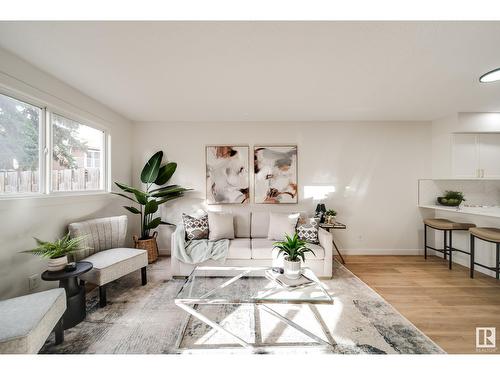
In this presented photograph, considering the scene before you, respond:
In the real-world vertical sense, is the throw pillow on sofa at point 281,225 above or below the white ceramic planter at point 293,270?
above

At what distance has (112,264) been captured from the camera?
83.6 inches

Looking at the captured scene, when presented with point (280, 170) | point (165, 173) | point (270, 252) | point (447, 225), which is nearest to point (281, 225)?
point (270, 252)

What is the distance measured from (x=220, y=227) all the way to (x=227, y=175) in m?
1.04

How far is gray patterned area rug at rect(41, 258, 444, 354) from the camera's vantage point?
1555mm

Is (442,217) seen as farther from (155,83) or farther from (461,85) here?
(155,83)

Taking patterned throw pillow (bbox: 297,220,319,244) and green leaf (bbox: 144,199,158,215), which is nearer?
patterned throw pillow (bbox: 297,220,319,244)

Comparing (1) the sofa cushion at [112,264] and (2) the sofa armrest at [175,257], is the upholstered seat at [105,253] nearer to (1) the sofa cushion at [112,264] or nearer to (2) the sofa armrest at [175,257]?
(1) the sofa cushion at [112,264]

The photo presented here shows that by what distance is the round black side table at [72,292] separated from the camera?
1.74 m

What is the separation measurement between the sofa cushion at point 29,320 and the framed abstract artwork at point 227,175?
2389 millimetres

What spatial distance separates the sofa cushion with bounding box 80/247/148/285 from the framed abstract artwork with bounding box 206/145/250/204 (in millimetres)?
1518

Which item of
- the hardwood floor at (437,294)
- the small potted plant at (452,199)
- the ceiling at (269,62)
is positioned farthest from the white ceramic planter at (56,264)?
the small potted plant at (452,199)

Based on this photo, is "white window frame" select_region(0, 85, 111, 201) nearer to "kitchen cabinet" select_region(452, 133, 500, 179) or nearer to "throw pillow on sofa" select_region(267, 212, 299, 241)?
"throw pillow on sofa" select_region(267, 212, 299, 241)

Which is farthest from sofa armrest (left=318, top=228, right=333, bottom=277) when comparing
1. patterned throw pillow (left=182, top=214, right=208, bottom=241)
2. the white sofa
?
patterned throw pillow (left=182, top=214, right=208, bottom=241)

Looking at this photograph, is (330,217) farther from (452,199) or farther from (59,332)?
(59,332)
